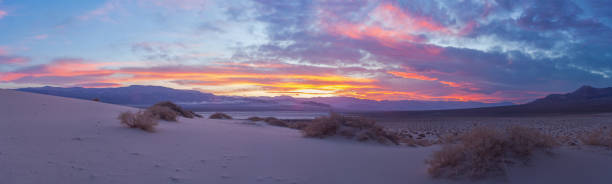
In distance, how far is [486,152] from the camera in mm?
4742

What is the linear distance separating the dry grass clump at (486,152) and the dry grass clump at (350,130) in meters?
4.14

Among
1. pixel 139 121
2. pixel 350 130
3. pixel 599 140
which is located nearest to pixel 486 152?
pixel 599 140

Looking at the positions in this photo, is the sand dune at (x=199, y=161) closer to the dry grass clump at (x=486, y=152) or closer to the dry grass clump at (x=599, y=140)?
the dry grass clump at (x=486, y=152)

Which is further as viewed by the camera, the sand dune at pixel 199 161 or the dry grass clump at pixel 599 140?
the dry grass clump at pixel 599 140

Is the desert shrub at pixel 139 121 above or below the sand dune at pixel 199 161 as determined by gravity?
above

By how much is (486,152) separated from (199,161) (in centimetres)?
412

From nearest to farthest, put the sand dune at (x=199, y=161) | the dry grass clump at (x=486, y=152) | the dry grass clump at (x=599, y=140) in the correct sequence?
the sand dune at (x=199, y=161) → the dry grass clump at (x=486, y=152) → the dry grass clump at (x=599, y=140)

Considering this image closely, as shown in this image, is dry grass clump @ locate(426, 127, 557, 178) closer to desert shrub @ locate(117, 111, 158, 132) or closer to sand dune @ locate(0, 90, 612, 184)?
sand dune @ locate(0, 90, 612, 184)

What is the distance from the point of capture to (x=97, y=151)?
5.06 meters

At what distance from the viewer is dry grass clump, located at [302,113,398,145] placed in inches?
361

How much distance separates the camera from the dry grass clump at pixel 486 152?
Answer: 4.54 m

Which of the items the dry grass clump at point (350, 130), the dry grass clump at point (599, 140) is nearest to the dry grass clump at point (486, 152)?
the dry grass clump at point (599, 140)

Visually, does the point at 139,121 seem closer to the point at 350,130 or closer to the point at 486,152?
the point at 350,130

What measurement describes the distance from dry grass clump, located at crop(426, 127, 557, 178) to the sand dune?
0.57 ft
